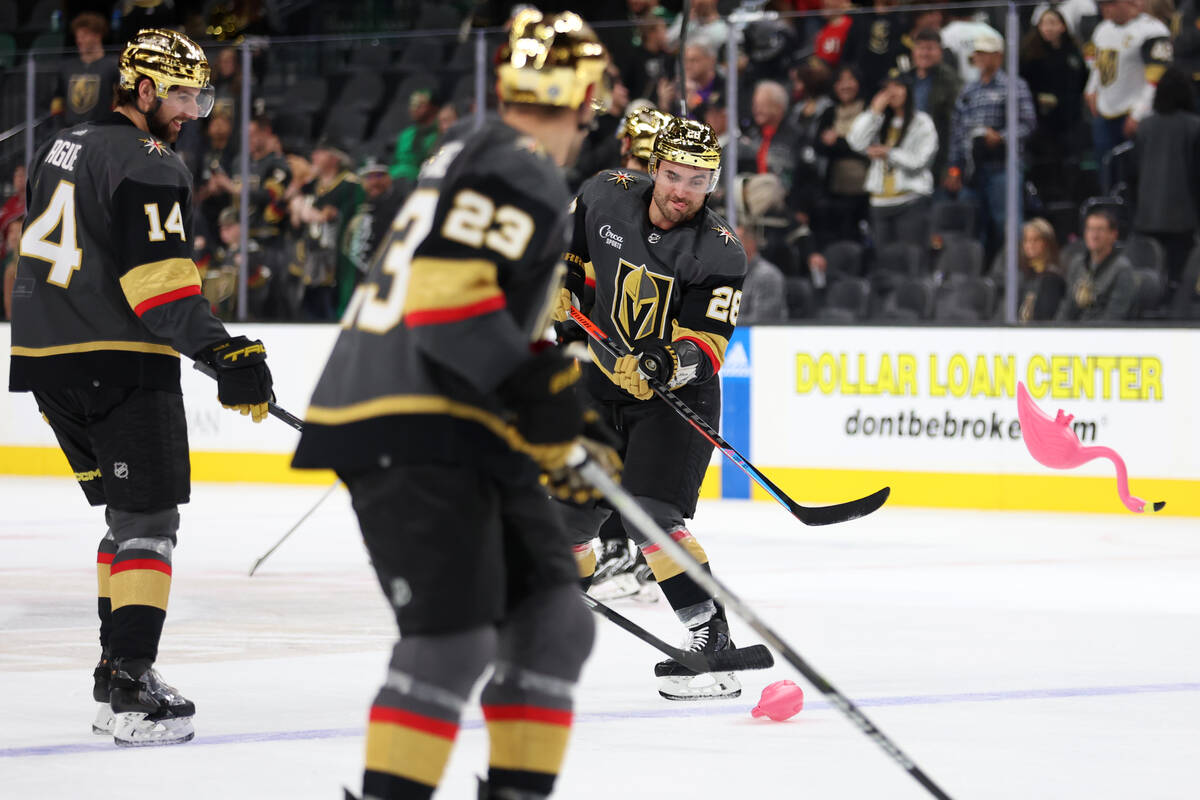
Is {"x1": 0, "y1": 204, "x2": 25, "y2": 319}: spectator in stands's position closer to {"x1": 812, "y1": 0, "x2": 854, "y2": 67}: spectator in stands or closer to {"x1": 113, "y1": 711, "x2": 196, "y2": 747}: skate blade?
{"x1": 812, "y1": 0, "x2": 854, "y2": 67}: spectator in stands

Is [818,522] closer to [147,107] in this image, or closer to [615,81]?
[147,107]

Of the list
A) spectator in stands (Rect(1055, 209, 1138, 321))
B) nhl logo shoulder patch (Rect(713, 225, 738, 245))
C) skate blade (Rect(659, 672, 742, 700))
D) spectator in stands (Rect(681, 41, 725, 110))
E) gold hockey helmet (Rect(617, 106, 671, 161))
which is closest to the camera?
skate blade (Rect(659, 672, 742, 700))

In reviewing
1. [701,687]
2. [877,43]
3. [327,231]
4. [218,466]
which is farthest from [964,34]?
[701,687]

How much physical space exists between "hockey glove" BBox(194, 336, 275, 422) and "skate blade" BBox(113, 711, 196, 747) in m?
0.60

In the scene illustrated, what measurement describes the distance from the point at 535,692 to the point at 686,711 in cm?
161

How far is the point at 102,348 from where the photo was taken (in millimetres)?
3711

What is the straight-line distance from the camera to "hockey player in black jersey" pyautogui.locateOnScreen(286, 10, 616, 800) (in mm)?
2369

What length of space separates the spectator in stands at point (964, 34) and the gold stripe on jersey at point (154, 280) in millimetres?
5691

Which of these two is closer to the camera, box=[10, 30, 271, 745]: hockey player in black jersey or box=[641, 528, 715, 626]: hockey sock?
box=[10, 30, 271, 745]: hockey player in black jersey

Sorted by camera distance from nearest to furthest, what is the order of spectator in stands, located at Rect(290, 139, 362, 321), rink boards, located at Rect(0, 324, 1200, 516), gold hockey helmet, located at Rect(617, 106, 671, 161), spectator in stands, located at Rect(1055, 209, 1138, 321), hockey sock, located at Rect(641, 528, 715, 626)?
hockey sock, located at Rect(641, 528, 715, 626), gold hockey helmet, located at Rect(617, 106, 671, 161), rink boards, located at Rect(0, 324, 1200, 516), spectator in stands, located at Rect(1055, 209, 1138, 321), spectator in stands, located at Rect(290, 139, 362, 321)

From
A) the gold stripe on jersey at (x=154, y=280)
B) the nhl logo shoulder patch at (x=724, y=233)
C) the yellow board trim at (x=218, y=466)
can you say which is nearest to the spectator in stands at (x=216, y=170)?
the yellow board trim at (x=218, y=466)

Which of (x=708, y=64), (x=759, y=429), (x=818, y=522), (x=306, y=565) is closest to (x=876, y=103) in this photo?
(x=708, y=64)

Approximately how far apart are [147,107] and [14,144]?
7.21 meters

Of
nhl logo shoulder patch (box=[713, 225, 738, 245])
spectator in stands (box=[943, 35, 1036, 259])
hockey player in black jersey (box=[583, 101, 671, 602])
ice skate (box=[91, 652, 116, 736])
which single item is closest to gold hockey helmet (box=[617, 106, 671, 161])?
hockey player in black jersey (box=[583, 101, 671, 602])
